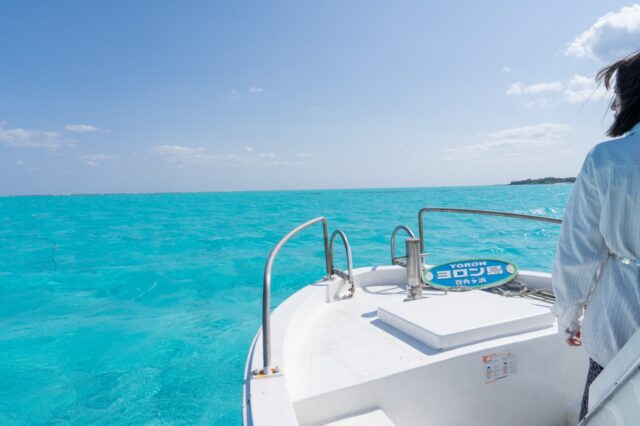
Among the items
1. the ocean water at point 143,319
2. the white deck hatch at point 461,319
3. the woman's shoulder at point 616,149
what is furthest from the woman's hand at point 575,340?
the ocean water at point 143,319

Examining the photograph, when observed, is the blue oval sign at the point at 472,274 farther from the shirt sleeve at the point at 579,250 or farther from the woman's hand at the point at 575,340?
the shirt sleeve at the point at 579,250

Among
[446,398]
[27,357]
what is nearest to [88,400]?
[27,357]

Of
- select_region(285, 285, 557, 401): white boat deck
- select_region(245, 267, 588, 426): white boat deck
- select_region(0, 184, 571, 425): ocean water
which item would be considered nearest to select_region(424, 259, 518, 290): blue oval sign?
select_region(285, 285, 557, 401): white boat deck

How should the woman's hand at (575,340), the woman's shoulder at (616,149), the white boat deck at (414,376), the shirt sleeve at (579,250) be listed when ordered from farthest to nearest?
the white boat deck at (414,376)
the woman's hand at (575,340)
the shirt sleeve at (579,250)
the woman's shoulder at (616,149)

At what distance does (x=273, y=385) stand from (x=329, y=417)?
1.24 ft

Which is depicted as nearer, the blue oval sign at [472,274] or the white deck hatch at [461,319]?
the white deck hatch at [461,319]

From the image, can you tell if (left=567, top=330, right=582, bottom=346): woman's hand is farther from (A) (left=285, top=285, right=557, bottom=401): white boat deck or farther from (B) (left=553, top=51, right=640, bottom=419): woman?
(A) (left=285, top=285, right=557, bottom=401): white boat deck

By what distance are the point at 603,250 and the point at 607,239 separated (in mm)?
87

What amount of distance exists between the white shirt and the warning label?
3.04 ft

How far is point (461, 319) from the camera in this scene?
2.21 metres

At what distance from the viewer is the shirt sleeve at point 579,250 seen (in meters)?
1.07

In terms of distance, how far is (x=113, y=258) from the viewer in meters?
15.6

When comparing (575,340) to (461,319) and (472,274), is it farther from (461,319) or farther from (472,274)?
(472,274)

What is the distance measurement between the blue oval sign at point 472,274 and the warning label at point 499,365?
1.09 m
